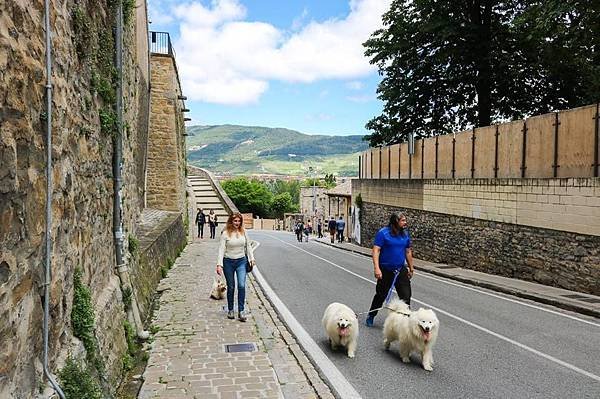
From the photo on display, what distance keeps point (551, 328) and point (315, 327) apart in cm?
420

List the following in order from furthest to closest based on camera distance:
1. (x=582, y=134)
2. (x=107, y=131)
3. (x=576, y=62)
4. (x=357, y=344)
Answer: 1. (x=576, y=62)
2. (x=582, y=134)
3. (x=357, y=344)
4. (x=107, y=131)

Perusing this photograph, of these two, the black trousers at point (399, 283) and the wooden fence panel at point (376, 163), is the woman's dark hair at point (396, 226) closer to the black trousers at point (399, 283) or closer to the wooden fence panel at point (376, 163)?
the black trousers at point (399, 283)

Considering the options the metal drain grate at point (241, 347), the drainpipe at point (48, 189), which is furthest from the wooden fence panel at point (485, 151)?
the drainpipe at point (48, 189)

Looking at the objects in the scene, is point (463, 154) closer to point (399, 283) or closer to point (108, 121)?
point (399, 283)

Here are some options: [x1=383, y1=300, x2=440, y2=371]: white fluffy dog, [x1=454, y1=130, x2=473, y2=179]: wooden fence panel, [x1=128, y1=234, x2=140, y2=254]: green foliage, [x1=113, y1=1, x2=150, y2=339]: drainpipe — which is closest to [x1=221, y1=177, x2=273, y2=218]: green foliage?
[x1=454, y1=130, x2=473, y2=179]: wooden fence panel

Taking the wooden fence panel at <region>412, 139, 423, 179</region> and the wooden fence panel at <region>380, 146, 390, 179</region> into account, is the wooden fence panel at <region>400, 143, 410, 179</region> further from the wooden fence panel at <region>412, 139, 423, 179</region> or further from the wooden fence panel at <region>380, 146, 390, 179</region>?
the wooden fence panel at <region>380, 146, 390, 179</region>

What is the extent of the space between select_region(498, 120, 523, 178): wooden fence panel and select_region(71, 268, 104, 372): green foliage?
14.5 meters

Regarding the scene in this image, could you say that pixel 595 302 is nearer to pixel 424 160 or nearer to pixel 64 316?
pixel 64 316

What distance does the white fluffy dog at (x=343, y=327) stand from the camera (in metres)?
7.30

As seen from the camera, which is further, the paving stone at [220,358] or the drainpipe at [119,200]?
the drainpipe at [119,200]

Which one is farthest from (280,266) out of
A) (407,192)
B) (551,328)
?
(551,328)

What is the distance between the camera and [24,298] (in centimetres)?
360

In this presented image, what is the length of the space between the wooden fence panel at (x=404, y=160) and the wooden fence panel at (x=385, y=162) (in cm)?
189

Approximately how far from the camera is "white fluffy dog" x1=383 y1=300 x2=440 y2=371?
268 inches
